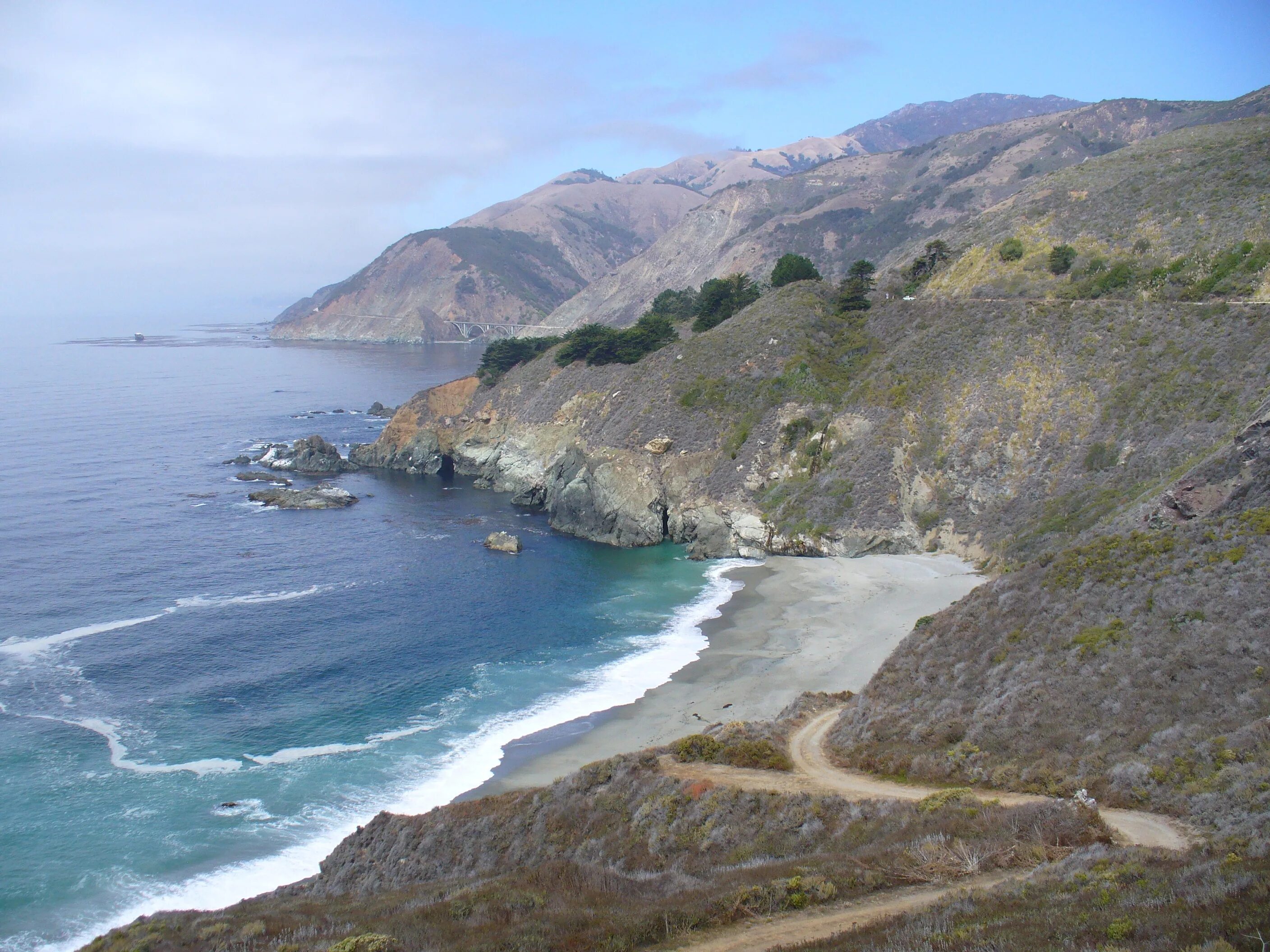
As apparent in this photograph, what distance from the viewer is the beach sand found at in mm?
29469

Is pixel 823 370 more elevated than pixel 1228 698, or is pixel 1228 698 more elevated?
pixel 823 370

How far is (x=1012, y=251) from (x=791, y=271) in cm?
2248

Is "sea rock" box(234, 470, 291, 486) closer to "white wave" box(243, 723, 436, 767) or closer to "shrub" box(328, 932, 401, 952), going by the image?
"white wave" box(243, 723, 436, 767)

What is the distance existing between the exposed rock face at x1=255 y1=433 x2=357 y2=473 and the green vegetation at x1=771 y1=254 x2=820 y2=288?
48.3 metres

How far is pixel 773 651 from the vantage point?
36.8m

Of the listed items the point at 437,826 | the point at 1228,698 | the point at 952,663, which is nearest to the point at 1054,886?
the point at 1228,698

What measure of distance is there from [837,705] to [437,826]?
14.1 meters

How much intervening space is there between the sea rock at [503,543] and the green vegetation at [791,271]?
4020 cm

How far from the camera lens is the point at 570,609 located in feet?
148

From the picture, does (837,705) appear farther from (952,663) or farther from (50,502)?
(50,502)

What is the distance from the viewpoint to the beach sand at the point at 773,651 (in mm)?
29469

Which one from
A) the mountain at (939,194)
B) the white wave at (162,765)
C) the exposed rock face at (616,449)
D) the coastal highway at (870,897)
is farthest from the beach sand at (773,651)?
the mountain at (939,194)

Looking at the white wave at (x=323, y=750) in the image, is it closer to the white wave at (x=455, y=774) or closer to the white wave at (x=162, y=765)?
the white wave at (x=455, y=774)

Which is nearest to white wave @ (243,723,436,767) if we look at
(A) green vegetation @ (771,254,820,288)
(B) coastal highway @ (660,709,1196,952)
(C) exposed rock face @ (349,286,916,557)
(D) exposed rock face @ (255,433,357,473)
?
(B) coastal highway @ (660,709,1196,952)
